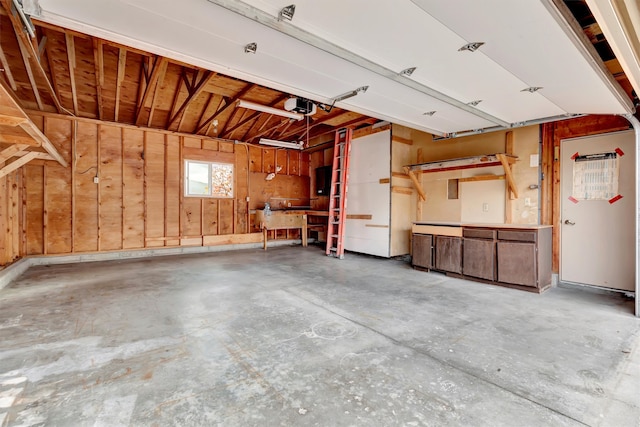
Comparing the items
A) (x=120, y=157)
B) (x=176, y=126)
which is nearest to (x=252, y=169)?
(x=176, y=126)

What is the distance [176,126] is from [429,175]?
20.3ft

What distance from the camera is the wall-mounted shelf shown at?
4.59 metres

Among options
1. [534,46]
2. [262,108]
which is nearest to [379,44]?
[534,46]

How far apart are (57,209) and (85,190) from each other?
0.61 m

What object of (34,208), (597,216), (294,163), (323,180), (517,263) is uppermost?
(294,163)

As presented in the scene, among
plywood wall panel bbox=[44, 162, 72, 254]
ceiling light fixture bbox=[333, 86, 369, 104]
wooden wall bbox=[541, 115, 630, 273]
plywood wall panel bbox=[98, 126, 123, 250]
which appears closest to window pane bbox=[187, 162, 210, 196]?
plywood wall panel bbox=[98, 126, 123, 250]

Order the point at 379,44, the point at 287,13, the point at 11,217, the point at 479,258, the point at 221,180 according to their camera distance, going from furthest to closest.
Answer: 1. the point at 221,180
2. the point at 11,217
3. the point at 479,258
4. the point at 379,44
5. the point at 287,13

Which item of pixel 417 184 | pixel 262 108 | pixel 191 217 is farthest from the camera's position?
pixel 191 217

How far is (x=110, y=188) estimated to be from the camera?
253 inches

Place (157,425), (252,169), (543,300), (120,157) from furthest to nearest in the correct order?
(252,169), (120,157), (543,300), (157,425)

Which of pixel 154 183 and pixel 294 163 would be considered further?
pixel 294 163

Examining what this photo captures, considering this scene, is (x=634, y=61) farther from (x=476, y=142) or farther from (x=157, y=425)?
(x=157, y=425)

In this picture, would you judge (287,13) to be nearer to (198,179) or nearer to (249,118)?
(249,118)

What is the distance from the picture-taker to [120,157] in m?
6.54
